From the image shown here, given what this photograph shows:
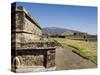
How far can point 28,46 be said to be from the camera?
4.17 meters

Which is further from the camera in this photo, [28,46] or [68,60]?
[68,60]

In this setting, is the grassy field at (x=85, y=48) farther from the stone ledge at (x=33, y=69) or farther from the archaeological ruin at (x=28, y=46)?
the stone ledge at (x=33, y=69)

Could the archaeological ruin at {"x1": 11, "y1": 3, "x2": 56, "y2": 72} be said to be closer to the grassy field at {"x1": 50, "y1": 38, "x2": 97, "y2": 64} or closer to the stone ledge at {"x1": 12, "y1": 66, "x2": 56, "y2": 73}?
the stone ledge at {"x1": 12, "y1": 66, "x2": 56, "y2": 73}

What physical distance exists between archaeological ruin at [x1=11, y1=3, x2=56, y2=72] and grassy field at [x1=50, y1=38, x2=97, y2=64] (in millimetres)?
333

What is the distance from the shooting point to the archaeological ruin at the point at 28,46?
407 cm

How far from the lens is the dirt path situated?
14.5ft

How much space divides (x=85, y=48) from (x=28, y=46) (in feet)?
3.37

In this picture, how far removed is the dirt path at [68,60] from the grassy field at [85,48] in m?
0.08

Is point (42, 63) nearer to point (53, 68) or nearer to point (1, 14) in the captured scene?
point (53, 68)

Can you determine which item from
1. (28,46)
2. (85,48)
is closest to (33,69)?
(28,46)

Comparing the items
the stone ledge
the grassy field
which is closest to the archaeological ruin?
the stone ledge

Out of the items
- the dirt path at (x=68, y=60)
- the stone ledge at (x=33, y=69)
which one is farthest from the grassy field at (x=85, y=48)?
the stone ledge at (x=33, y=69)

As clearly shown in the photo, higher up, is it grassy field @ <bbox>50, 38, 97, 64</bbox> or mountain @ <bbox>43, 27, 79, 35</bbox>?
mountain @ <bbox>43, 27, 79, 35</bbox>

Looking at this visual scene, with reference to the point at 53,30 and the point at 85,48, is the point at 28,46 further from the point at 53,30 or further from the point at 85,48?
the point at 85,48
